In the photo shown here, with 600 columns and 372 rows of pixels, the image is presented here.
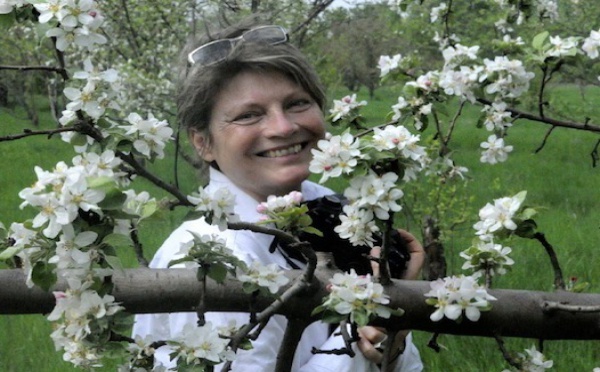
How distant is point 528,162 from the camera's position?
10.7 m

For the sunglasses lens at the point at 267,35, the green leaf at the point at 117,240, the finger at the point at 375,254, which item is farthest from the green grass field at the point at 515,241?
the green leaf at the point at 117,240

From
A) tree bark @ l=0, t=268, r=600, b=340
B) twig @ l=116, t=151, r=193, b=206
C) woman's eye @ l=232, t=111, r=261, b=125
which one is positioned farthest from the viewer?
woman's eye @ l=232, t=111, r=261, b=125

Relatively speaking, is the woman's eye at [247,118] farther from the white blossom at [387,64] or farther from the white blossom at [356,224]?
the white blossom at [356,224]

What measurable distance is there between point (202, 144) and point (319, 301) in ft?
2.85

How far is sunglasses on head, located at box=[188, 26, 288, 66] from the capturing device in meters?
2.45

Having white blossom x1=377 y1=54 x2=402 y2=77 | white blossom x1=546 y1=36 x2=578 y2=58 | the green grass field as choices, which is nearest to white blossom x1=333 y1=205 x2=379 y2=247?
the green grass field

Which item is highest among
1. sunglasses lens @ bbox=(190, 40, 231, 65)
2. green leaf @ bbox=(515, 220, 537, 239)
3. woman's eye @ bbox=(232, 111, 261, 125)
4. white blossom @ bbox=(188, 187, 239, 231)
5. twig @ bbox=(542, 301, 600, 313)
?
white blossom @ bbox=(188, 187, 239, 231)

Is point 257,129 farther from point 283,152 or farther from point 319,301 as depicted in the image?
point 319,301

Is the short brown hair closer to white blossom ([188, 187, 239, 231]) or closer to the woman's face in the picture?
the woman's face

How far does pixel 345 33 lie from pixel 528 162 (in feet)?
35.6

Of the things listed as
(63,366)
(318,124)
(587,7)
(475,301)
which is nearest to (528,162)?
(587,7)

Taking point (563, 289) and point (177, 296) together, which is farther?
point (563, 289)

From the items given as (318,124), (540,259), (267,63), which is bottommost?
(540,259)

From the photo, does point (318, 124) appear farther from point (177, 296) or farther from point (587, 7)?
point (587, 7)
